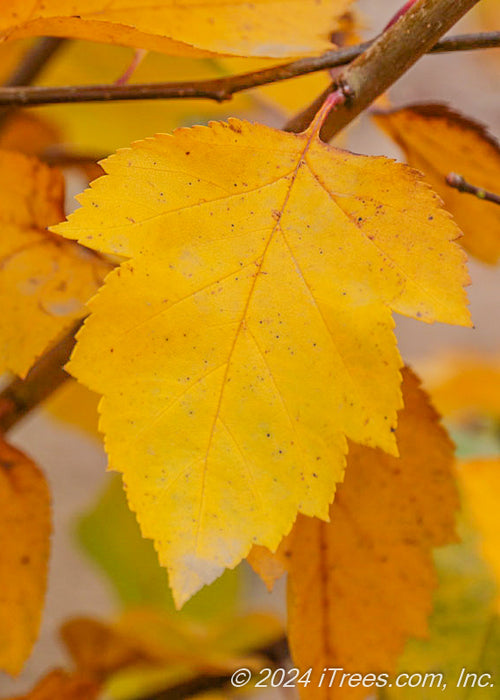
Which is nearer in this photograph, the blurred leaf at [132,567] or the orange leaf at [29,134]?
the orange leaf at [29,134]

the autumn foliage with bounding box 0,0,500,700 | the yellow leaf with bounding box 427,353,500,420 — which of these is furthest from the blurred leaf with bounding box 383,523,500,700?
the yellow leaf with bounding box 427,353,500,420

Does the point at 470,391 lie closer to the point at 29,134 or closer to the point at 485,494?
the point at 485,494

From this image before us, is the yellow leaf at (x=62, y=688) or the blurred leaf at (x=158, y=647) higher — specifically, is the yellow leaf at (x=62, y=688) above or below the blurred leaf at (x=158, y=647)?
above

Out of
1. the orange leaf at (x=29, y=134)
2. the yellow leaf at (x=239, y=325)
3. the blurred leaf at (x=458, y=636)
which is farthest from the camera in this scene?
the orange leaf at (x=29, y=134)

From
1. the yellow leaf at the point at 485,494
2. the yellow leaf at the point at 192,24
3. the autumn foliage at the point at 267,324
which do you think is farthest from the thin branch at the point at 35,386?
the yellow leaf at the point at 485,494

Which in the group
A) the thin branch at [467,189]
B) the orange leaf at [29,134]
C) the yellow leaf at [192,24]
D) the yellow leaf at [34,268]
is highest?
the yellow leaf at [192,24]

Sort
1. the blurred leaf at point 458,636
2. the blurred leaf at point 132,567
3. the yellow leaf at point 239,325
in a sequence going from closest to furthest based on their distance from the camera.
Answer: the yellow leaf at point 239,325 < the blurred leaf at point 458,636 < the blurred leaf at point 132,567

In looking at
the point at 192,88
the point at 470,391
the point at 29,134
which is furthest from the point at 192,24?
the point at 470,391

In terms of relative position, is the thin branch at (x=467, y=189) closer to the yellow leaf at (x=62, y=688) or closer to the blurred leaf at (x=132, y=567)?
the yellow leaf at (x=62, y=688)
